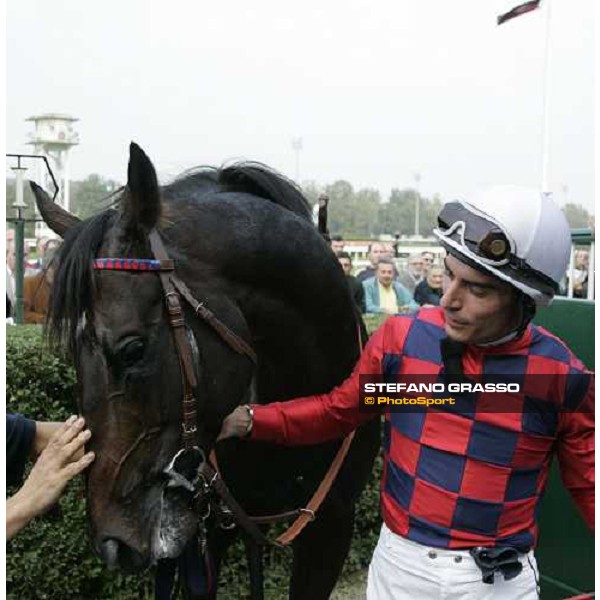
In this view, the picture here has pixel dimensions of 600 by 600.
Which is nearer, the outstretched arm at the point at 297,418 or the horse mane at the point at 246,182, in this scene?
the outstretched arm at the point at 297,418

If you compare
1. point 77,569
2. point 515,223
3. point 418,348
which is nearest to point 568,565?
point 418,348

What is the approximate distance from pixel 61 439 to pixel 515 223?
4.07 feet

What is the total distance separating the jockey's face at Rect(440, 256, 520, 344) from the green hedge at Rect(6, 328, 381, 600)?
2091 millimetres

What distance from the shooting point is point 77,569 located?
3.80 meters

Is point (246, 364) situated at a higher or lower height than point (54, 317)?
lower

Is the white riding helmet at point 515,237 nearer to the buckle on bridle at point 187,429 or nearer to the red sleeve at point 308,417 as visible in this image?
the red sleeve at point 308,417

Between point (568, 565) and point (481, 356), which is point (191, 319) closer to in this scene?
point (481, 356)

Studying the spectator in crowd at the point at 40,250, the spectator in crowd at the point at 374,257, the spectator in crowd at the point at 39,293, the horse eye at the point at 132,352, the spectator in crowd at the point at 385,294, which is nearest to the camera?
the horse eye at the point at 132,352

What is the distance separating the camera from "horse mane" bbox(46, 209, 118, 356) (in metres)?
1.93

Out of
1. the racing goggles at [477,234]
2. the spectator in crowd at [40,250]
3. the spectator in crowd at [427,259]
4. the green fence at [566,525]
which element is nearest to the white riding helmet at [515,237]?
the racing goggles at [477,234]

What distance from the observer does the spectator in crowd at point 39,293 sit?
2.13 m

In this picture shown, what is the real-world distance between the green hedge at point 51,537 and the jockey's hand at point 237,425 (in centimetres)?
143

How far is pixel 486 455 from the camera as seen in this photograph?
1821 mm

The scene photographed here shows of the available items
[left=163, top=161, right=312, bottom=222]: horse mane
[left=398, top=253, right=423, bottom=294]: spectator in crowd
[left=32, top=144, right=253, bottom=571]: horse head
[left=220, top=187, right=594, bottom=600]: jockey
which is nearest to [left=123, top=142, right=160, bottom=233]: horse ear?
[left=32, top=144, right=253, bottom=571]: horse head
